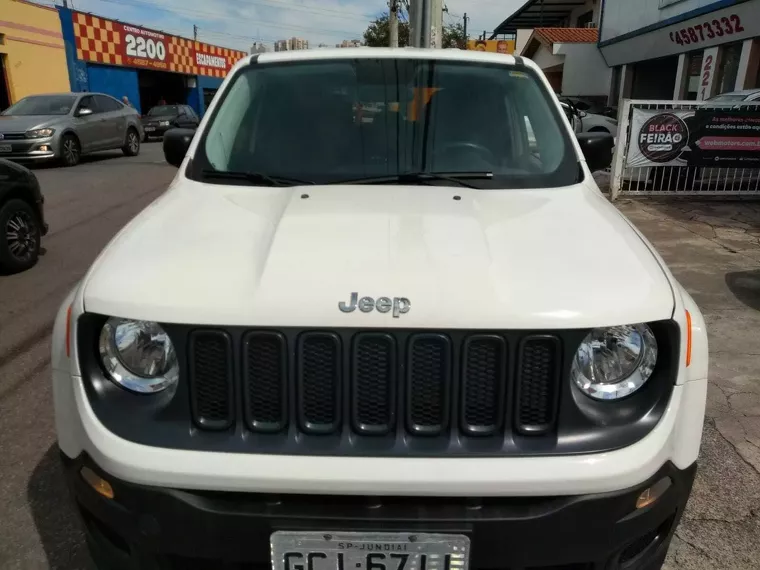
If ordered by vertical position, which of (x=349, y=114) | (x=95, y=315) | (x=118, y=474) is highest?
(x=349, y=114)

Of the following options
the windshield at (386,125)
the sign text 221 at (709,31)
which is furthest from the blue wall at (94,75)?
the windshield at (386,125)

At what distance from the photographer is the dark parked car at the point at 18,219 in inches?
238

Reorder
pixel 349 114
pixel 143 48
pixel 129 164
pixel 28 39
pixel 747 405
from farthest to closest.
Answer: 1. pixel 143 48
2. pixel 28 39
3. pixel 129 164
4. pixel 747 405
5. pixel 349 114

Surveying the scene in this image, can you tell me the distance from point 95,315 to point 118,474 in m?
0.42

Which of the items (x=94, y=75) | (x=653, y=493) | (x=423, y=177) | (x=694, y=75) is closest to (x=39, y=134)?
(x=423, y=177)

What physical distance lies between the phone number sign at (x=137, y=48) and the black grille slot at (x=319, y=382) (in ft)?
94.1

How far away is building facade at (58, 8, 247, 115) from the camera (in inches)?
1029

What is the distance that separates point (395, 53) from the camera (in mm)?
3232

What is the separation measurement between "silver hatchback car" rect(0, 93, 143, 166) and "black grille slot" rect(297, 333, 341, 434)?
14.3 m

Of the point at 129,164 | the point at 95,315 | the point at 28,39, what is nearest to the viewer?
the point at 95,315

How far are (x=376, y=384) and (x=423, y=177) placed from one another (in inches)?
46.2

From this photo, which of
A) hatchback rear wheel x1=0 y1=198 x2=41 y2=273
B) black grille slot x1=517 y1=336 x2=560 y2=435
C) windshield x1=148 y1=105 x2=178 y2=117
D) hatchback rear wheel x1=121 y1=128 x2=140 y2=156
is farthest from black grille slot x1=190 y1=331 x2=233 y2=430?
windshield x1=148 y1=105 x2=178 y2=117

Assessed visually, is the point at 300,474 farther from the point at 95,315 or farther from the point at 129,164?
the point at 129,164

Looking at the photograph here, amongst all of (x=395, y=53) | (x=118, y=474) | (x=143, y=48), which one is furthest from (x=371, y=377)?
(x=143, y=48)
